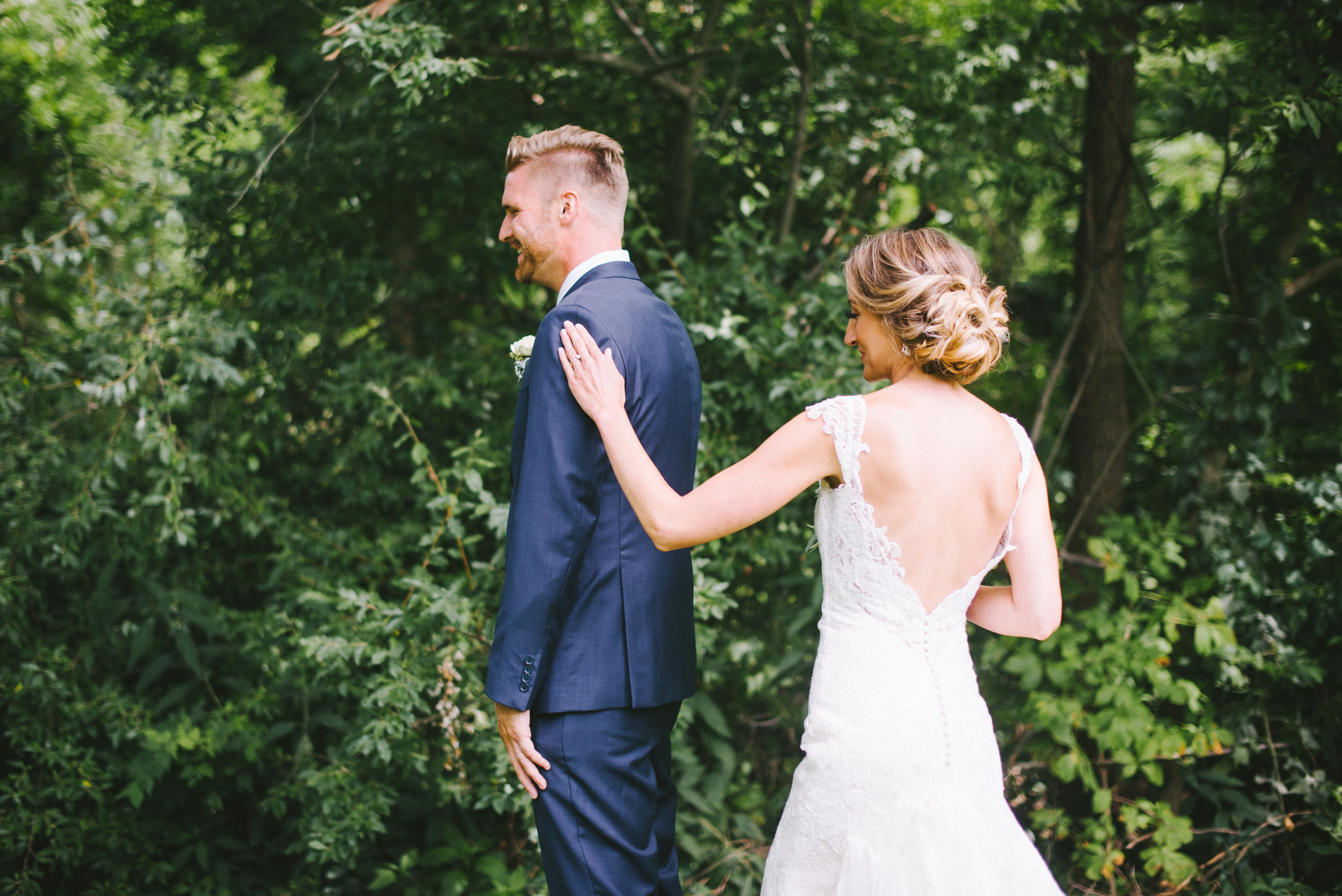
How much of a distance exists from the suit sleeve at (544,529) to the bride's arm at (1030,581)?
2.97ft

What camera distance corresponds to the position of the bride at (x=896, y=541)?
150cm

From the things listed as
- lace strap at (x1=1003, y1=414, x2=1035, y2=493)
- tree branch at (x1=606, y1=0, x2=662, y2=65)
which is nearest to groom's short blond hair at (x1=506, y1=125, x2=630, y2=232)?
Result: lace strap at (x1=1003, y1=414, x2=1035, y2=493)

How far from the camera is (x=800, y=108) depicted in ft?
12.0

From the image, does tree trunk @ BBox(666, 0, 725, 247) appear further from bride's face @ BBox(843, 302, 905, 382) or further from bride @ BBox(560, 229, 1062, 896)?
bride @ BBox(560, 229, 1062, 896)

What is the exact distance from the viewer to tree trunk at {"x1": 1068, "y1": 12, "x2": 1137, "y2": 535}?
3525 mm

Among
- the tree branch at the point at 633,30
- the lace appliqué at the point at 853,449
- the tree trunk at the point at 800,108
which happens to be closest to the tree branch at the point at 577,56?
the tree branch at the point at 633,30

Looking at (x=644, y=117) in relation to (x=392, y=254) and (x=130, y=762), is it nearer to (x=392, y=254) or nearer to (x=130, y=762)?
(x=392, y=254)

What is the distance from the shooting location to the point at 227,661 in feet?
10.7

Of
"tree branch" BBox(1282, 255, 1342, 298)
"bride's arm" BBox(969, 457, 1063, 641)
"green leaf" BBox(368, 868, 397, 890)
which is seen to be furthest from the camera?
"tree branch" BBox(1282, 255, 1342, 298)

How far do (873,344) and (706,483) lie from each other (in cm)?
46

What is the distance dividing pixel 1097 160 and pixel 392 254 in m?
3.37

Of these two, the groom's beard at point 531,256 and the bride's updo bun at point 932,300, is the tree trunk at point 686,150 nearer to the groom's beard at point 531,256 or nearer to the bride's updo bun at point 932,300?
the groom's beard at point 531,256

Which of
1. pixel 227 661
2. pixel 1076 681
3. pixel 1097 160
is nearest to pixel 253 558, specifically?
pixel 227 661

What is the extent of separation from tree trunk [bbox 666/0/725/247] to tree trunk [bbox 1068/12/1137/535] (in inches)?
66.6
